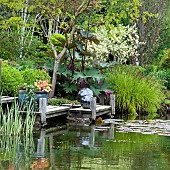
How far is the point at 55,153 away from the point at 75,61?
740 cm

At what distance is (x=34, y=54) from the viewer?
2041 cm

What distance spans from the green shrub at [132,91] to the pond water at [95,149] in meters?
2.64

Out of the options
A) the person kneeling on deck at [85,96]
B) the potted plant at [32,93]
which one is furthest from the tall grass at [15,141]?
the person kneeling on deck at [85,96]

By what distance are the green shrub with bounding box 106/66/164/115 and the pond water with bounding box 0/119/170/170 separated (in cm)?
264

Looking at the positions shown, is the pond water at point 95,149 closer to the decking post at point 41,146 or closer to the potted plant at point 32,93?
the decking post at point 41,146

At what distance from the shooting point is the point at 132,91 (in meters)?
14.8

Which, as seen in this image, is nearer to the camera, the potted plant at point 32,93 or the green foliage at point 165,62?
the potted plant at point 32,93

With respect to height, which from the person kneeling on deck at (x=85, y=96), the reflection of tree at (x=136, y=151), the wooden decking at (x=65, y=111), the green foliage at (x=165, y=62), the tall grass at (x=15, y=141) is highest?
the green foliage at (x=165, y=62)

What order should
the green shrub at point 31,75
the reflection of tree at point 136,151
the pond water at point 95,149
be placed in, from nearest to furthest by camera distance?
the pond water at point 95,149, the reflection of tree at point 136,151, the green shrub at point 31,75

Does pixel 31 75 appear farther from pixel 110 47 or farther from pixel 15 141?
pixel 15 141

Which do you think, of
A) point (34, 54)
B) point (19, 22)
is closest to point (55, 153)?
point (19, 22)

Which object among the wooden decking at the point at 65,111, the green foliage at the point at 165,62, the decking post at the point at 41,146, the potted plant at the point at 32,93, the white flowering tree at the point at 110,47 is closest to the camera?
the decking post at the point at 41,146

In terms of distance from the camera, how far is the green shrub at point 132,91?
1479 centimetres

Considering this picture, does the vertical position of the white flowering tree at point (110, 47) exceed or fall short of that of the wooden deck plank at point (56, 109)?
it exceeds it
